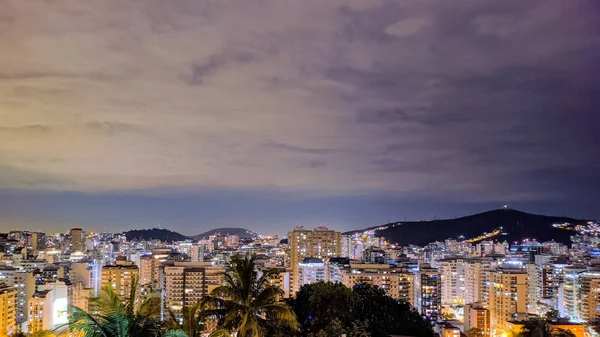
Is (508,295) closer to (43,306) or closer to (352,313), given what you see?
(43,306)

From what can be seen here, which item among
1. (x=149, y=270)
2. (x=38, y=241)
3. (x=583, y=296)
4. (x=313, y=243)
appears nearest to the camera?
(x=583, y=296)

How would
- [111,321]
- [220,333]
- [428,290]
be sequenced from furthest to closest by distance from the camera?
[428,290]
[220,333]
[111,321]

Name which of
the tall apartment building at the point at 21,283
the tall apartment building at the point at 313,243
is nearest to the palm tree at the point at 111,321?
the tall apartment building at the point at 21,283

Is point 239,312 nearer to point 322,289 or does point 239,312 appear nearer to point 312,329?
point 312,329

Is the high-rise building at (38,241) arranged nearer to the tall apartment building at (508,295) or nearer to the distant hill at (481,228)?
the tall apartment building at (508,295)

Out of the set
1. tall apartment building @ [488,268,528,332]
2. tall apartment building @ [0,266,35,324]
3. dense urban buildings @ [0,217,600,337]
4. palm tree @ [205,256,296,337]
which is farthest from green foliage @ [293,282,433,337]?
tall apartment building @ [0,266,35,324]

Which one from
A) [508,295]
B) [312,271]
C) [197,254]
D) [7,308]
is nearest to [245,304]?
[7,308]
